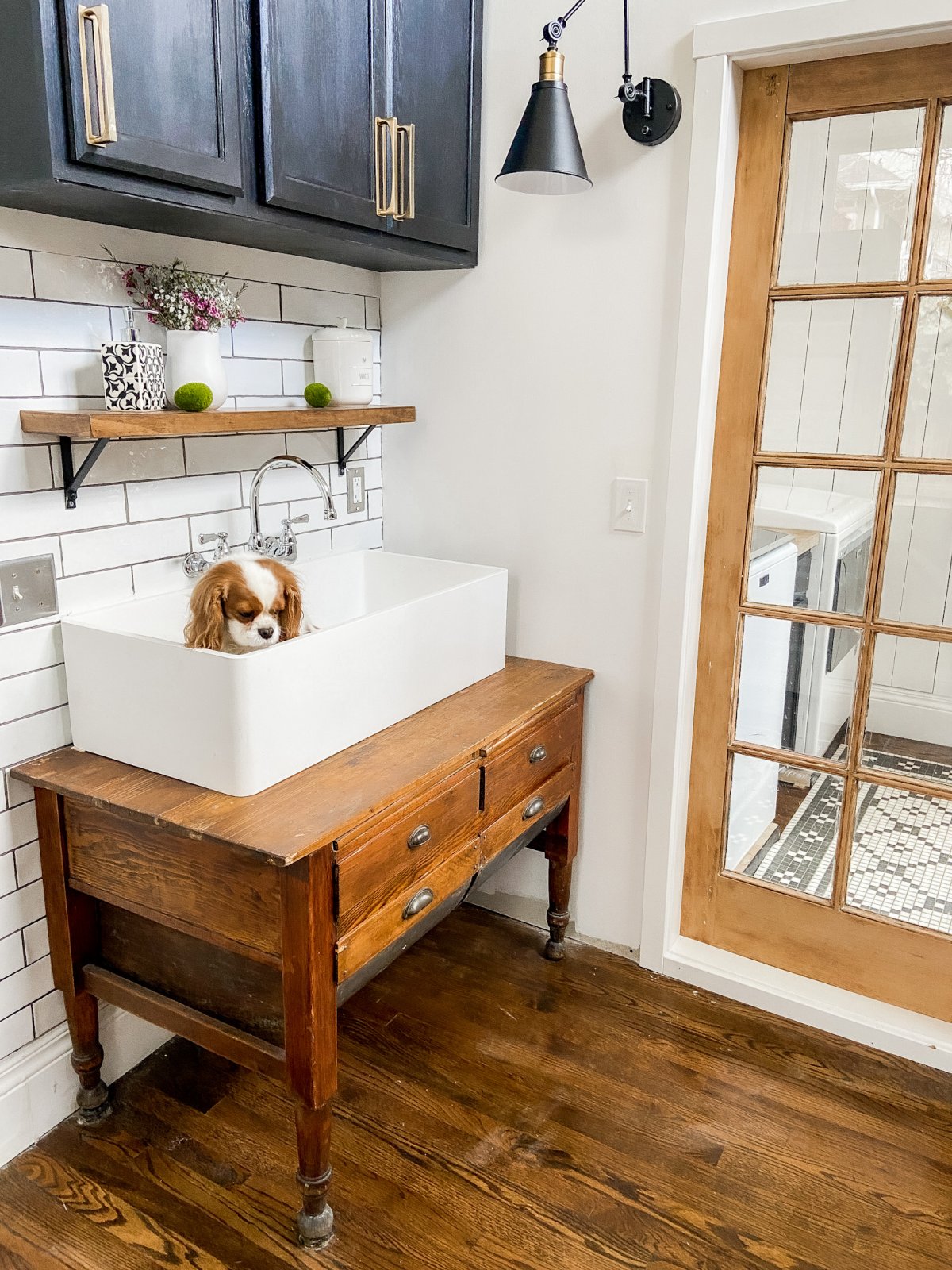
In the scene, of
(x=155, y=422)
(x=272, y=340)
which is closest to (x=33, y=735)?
(x=155, y=422)

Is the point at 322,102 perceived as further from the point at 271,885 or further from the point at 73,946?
the point at 73,946

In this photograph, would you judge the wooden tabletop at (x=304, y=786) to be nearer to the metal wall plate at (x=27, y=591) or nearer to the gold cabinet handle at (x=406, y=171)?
the metal wall plate at (x=27, y=591)

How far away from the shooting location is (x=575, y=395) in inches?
84.2

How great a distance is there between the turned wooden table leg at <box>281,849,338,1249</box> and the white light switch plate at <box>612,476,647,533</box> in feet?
3.55

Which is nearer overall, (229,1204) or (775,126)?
(229,1204)

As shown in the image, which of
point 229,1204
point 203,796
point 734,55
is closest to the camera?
point 203,796

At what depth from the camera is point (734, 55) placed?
5.86 feet

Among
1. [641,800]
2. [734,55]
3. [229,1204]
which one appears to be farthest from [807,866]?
[734,55]

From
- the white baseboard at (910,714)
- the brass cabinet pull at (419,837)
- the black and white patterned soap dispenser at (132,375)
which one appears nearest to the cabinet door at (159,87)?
the black and white patterned soap dispenser at (132,375)

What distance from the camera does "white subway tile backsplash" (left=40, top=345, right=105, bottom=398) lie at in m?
1.60

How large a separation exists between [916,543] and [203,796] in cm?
146

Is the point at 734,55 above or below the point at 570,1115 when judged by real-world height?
above

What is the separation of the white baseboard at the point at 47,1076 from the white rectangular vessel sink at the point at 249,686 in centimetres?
59

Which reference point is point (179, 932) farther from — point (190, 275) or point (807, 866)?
point (807, 866)
